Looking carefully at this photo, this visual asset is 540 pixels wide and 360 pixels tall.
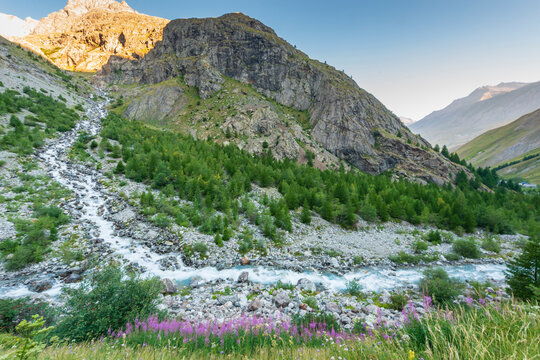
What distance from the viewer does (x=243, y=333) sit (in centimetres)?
589

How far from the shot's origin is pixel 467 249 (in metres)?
23.0

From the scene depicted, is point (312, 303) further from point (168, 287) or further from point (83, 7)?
point (83, 7)

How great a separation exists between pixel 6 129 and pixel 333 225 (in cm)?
4997

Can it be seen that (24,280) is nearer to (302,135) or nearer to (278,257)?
(278,257)

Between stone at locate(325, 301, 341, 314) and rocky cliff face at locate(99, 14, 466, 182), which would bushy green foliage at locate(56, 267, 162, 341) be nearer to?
stone at locate(325, 301, 341, 314)

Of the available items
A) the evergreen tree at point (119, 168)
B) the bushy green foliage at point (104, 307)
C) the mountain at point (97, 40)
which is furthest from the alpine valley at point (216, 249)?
the mountain at point (97, 40)

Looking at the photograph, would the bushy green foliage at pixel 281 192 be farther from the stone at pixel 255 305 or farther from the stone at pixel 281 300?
the stone at pixel 255 305

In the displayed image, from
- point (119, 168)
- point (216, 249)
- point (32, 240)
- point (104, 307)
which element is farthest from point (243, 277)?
point (119, 168)

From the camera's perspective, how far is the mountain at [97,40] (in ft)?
377

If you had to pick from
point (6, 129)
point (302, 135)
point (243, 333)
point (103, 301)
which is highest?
point (302, 135)

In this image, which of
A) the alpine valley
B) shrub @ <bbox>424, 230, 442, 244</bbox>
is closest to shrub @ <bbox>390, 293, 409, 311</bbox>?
the alpine valley

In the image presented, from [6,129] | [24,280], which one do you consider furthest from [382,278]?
[6,129]

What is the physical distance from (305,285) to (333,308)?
318 cm

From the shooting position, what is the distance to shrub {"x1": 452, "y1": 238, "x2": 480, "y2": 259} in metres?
22.7
